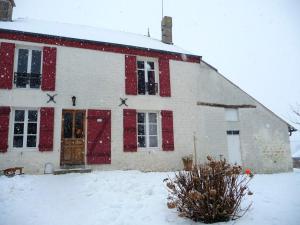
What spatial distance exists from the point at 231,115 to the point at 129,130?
221 inches

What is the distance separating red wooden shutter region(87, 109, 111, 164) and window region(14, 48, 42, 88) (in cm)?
251

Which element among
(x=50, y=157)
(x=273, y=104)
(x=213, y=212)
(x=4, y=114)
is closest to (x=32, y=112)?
(x=4, y=114)

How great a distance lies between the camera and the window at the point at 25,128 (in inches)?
379

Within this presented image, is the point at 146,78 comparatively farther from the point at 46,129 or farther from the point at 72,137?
the point at 46,129

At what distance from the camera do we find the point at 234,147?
1283cm

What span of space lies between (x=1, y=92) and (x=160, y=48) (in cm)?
715

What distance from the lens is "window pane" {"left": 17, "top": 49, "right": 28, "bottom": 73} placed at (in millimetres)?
10133

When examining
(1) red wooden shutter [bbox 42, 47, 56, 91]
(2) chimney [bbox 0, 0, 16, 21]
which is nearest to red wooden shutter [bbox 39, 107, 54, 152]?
(1) red wooden shutter [bbox 42, 47, 56, 91]

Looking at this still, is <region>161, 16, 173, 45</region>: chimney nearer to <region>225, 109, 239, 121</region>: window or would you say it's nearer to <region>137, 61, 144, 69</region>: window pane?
<region>137, 61, 144, 69</region>: window pane

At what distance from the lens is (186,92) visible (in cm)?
1245

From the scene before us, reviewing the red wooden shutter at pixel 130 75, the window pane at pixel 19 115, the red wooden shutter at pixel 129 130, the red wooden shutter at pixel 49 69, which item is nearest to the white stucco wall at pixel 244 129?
the red wooden shutter at pixel 129 130

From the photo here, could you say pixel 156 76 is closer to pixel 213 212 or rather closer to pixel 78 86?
pixel 78 86

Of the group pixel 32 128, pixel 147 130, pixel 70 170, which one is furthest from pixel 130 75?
pixel 70 170

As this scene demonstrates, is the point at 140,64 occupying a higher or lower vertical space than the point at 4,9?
lower
